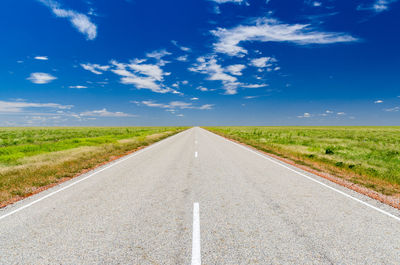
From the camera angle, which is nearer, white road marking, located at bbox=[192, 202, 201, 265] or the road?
white road marking, located at bbox=[192, 202, 201, 265]

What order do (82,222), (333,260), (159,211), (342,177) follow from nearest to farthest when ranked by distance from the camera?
1. (333,260)
2. (82,222)
3. (159,211)
4. (342,177)

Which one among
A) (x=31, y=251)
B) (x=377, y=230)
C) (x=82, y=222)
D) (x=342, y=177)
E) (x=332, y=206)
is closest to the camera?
(x=31, y=251)

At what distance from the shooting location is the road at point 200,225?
10.5ft

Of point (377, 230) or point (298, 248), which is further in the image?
point (377, 230)

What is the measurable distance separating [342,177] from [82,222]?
902 cm

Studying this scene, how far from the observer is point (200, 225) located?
13.6 ft

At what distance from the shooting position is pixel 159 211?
16.0 feet

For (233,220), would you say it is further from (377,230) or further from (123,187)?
(123,187)

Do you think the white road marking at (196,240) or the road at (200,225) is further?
the road at (200,225)

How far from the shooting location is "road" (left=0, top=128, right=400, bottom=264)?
320 cm

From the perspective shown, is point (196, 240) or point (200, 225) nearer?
point (196, 240)

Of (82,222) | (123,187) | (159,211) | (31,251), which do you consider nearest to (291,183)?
(159,211)

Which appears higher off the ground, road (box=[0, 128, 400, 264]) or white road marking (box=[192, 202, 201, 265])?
white road marking (box=[192, 202, 201, 265])

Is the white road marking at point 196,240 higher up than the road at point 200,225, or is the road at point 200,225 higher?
Result: the white road marking at point 196,240
